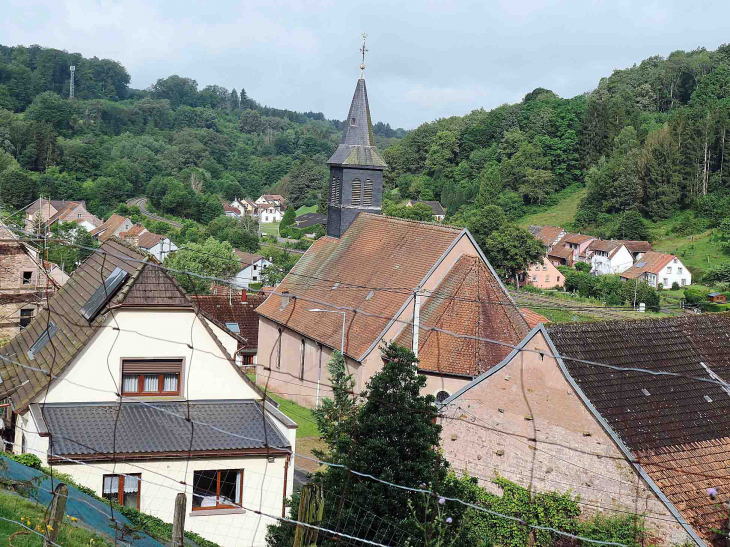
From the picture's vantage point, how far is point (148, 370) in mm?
14602

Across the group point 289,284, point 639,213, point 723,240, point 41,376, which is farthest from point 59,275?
point 639,213

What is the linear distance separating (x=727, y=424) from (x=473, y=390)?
4.78m

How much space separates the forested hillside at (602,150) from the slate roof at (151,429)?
7454 cm

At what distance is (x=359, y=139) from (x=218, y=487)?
21.6m

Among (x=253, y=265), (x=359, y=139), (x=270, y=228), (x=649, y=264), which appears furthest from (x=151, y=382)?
(x=270, y=228)

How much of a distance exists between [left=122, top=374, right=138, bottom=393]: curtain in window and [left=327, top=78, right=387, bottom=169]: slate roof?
18.9 m

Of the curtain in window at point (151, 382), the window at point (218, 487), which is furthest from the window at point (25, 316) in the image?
the window at point (218, 487)

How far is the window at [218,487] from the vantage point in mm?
13633

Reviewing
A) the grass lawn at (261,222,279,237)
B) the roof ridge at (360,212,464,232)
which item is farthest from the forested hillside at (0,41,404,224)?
the roof ridge at (360,212,464,232)

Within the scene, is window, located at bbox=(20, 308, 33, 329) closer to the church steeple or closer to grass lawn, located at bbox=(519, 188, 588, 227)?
the church steeple

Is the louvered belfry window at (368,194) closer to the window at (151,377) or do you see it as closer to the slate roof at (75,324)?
the slate roof at (75,324)

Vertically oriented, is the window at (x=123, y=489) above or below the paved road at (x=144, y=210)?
below

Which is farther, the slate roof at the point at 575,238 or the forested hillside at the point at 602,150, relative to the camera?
the forested hillside at the point at 602,150

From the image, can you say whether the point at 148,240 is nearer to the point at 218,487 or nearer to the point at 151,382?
the point at 151,382
